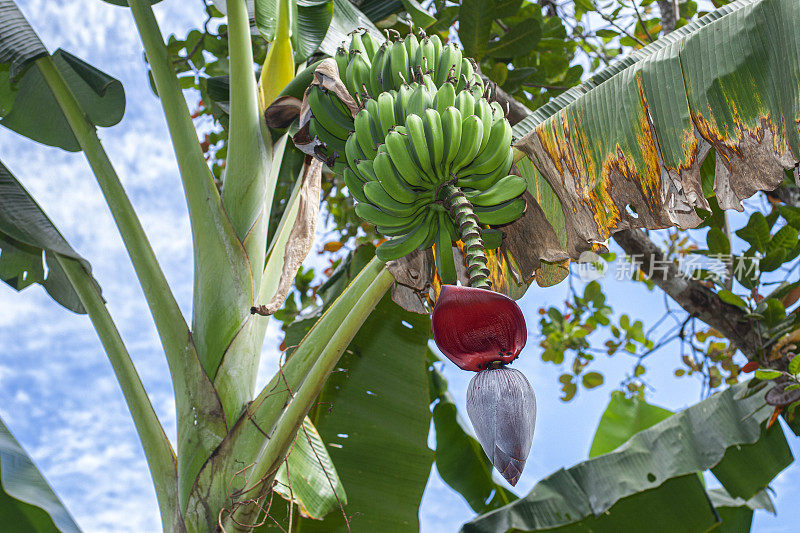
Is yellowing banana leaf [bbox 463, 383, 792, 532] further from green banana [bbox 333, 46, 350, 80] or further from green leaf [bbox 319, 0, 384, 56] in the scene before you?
green leaf [bbox 319, 0, 384, 56]

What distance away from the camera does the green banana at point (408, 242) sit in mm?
1012

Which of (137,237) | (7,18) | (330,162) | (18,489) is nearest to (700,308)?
(330,162)

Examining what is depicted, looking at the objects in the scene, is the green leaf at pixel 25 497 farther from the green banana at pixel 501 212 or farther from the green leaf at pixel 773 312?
the green leaf at pixel 773 312

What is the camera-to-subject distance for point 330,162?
1.25 metres

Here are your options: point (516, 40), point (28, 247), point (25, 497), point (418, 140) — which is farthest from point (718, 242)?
point (28, 247)

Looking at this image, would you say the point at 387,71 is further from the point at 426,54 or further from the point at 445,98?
the point at 445,98

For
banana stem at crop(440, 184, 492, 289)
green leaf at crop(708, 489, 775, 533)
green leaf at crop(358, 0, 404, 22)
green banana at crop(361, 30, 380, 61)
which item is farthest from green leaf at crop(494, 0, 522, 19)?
green leaf at crop(708, 489, 775, 533)

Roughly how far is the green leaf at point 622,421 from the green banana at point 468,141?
177cm

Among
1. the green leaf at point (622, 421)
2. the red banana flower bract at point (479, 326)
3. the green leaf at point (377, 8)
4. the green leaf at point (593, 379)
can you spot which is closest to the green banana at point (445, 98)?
the red banana flower bract at point (479, 326)

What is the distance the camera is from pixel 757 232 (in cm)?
202

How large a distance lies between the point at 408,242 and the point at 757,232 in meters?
1.57

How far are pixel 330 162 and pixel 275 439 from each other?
0.58 m

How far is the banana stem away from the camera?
0.78 metres

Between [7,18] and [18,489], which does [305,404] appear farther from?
[7,18]
